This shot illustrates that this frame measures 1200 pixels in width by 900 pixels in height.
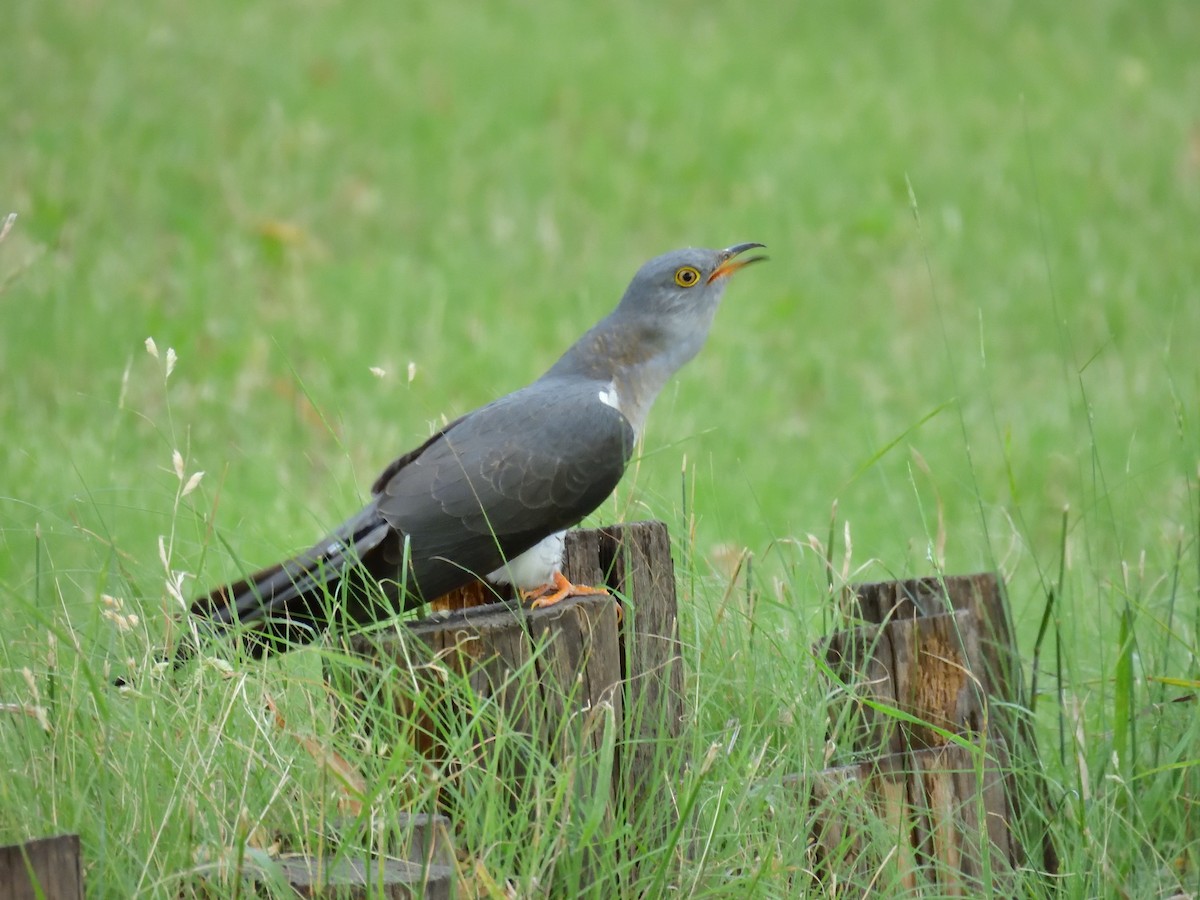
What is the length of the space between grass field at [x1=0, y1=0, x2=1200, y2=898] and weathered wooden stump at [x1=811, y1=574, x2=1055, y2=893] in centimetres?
11

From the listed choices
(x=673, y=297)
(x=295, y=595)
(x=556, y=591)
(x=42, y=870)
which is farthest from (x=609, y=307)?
(x=42, y=870)

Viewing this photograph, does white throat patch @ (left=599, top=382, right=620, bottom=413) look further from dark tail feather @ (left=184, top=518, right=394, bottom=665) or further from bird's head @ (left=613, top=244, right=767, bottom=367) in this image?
dark tail feather @ (left=184, top=518, right=394, bottom=665)

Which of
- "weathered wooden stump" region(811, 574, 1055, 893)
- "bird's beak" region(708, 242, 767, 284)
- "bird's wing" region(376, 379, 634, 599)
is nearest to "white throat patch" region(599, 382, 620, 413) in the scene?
"bird's wing" region(376, 379, 634, 599)

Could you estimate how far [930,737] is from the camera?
132 inches

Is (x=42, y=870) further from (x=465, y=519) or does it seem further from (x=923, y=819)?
(x=923, y=819)

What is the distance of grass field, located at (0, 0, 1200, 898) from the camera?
9.55 feet

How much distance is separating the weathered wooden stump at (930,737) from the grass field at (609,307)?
11 centimetres

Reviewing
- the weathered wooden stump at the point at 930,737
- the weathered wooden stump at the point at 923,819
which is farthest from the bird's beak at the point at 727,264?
the weathered wooden stump at the point at 923,819

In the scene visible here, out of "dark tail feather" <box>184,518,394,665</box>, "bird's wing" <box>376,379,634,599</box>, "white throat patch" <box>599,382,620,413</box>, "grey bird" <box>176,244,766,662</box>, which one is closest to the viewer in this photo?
"dark tail feather" <box>184,518,394,665</box>

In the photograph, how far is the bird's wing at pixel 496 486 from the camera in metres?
3.45

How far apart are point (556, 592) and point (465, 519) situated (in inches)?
12.4

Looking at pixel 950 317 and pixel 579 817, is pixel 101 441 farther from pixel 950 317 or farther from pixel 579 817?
pixel 950 317

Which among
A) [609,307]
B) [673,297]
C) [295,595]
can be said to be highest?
[609,307]

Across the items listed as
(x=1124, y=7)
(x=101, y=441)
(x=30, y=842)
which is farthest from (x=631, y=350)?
(x=1124, y=7)
